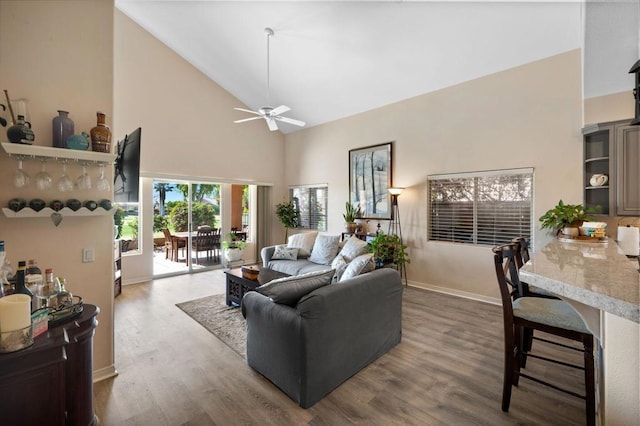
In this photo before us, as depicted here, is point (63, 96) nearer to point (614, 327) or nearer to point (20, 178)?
point (20, 178)

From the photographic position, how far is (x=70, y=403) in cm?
169

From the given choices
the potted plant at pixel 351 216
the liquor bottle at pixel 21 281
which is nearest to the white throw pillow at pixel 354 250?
the potted plant at pixel 351 216

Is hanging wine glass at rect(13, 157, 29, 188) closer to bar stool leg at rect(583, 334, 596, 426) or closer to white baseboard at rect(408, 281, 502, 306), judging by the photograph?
bar stool leg at rect(583, 334, 596, 426)

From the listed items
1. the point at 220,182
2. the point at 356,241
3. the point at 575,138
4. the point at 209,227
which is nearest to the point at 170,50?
the point at 220,182

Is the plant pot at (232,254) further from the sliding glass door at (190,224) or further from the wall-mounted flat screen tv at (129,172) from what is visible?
the wall-mounted flat screen tv at (129,172)

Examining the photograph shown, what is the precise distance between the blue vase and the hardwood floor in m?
1.97

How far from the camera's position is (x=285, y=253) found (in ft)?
16.9

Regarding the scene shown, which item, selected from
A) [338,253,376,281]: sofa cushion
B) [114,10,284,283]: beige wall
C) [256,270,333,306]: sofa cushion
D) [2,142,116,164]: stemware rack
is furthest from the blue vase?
[114,10,284,283]: beige wall

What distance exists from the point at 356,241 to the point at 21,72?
12.8 ft

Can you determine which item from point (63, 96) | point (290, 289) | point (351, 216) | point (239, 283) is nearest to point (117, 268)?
point (239, 283)

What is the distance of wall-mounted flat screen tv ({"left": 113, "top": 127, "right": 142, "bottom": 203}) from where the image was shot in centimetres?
296

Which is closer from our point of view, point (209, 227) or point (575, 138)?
point (575, 138)

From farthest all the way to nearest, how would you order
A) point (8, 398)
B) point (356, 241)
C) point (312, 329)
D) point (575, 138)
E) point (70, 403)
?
point (356, 241), point (575, 138), point (312, 329), point (70, 403), point (8, 398)

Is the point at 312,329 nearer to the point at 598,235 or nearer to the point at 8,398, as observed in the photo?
the point at 8,398
